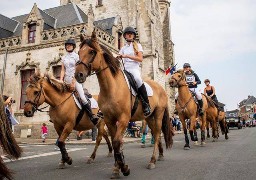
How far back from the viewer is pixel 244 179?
12.9 ft

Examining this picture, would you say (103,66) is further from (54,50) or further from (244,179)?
(54,50)

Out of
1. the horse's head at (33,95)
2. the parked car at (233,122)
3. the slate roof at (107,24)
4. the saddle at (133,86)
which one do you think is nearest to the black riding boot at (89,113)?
the horse's head at (33,95)

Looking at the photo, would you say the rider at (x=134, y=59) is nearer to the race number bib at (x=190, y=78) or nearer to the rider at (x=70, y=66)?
the rider at (x=70, y=66)

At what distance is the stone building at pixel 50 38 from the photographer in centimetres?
1903

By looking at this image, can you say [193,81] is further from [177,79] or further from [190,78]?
[177,79]

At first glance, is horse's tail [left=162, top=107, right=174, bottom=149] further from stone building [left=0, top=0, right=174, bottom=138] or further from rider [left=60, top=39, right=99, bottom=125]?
stone building [left=0, top=0, right=174, bottom=138]

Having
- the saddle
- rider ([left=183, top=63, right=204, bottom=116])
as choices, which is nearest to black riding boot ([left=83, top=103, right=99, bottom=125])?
the saddle

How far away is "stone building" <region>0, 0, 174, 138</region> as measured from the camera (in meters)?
19.0

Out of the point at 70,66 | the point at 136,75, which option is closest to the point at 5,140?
the point at 136,75

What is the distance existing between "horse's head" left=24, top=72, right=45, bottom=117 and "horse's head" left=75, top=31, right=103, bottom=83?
7.09 feet

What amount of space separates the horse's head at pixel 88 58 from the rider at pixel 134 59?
31.2 inches

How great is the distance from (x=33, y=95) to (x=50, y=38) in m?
14.7

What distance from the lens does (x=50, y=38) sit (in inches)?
771

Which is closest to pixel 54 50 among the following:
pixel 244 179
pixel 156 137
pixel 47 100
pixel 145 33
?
pixel 145 33
